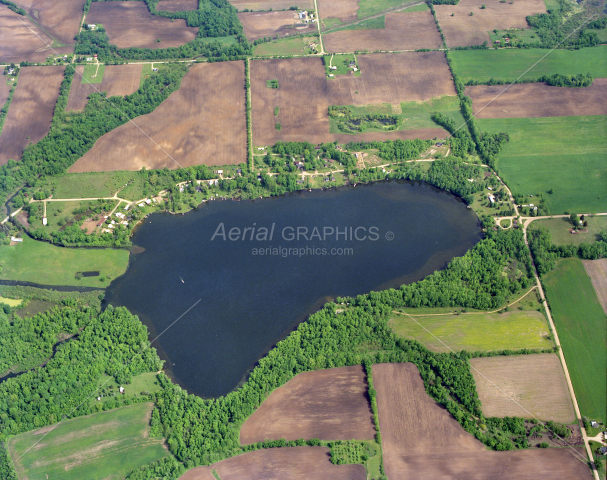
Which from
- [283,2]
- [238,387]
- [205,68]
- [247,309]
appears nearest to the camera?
[238,387]

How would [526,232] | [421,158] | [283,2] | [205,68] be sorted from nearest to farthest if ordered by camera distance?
[526,232] < [421,158] < [205,68] < [283,2]

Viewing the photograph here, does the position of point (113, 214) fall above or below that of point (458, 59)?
below

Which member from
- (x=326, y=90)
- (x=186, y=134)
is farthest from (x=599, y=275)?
(x=186, y=134)

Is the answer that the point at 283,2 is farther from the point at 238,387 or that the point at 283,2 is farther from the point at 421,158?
the point at 238,387

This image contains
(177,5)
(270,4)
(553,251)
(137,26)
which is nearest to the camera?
(553,251)

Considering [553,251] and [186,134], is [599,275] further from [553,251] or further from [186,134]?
[186,134]

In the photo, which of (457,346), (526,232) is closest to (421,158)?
(526,232)
